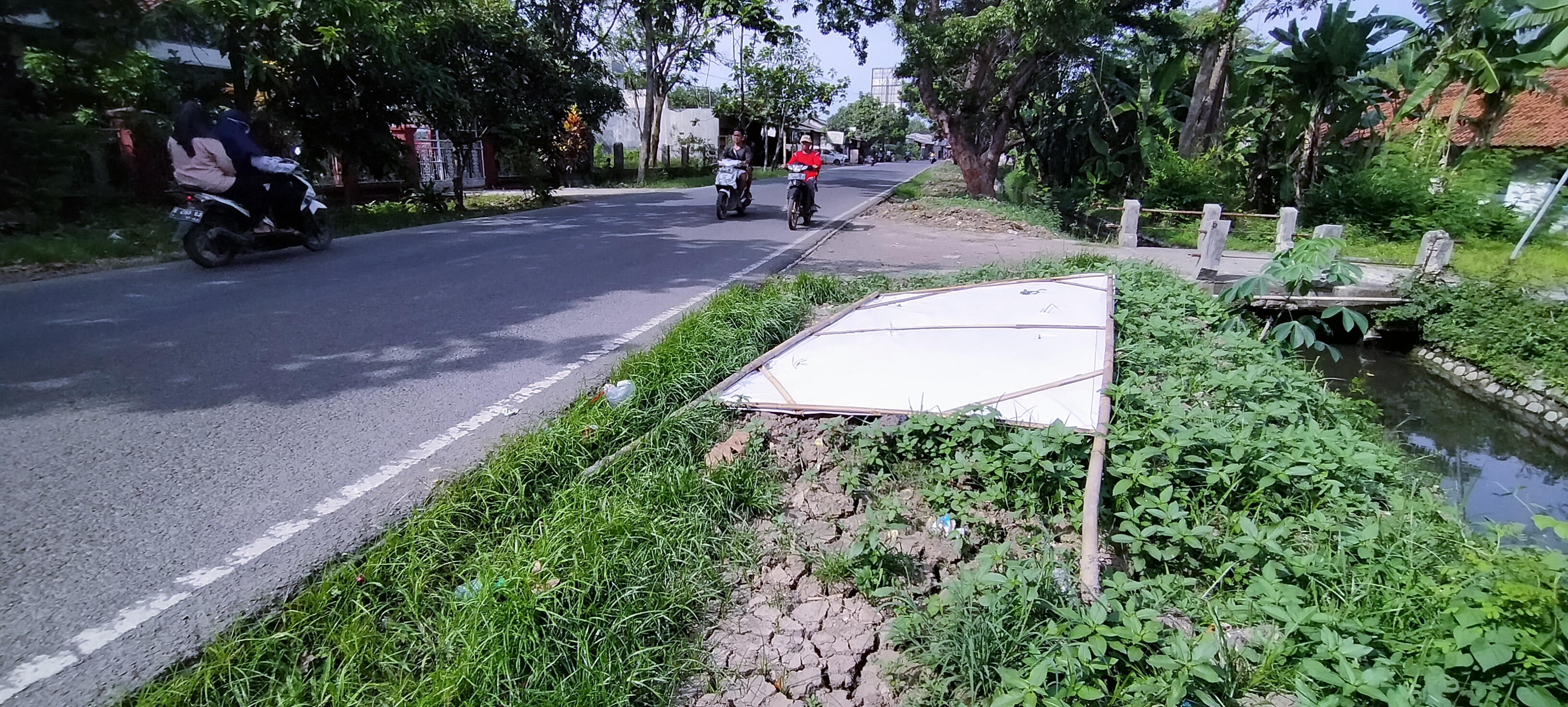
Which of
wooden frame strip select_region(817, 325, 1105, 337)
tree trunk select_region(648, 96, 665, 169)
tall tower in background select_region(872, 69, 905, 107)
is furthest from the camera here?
tall tower in background select_region(872, 69, 905, 107)

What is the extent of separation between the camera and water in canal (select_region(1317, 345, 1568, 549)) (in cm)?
548

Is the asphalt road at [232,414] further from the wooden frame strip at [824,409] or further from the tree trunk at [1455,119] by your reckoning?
the tree trunk at [1455,119]

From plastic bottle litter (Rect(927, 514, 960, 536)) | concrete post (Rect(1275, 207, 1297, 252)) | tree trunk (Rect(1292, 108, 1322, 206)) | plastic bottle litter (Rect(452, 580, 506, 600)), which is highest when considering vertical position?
tree trunk (Rect(1292, 108, 1322, 206))

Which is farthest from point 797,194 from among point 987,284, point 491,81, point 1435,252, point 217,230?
point 1435,252

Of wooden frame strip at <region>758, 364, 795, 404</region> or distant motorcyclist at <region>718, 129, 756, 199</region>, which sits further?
distant motorcyclist at <region>718, 129, 756, 199</region>

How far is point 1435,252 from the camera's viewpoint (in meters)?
9.45

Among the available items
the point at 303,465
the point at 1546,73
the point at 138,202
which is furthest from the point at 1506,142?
the point at 138,202

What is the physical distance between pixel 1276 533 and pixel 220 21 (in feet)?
40.9

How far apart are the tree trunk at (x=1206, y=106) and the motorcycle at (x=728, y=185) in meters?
10.0

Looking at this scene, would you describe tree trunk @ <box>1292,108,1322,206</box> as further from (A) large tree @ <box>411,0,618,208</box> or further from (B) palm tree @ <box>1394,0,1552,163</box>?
(A) large tree @ <box>411,0,618,208</box>

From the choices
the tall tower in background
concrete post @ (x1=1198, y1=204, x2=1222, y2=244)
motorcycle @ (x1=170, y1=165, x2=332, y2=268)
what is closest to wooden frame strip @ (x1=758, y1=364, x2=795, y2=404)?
motorcycle @ (x1=170, y1=165, x2=332, y2=268)

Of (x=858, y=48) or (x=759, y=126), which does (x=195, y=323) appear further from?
(x=759, y=126)

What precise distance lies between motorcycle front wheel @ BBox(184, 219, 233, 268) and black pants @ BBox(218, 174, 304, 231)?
35 centimetres

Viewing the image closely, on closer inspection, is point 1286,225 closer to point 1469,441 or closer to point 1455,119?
point 1469,441
